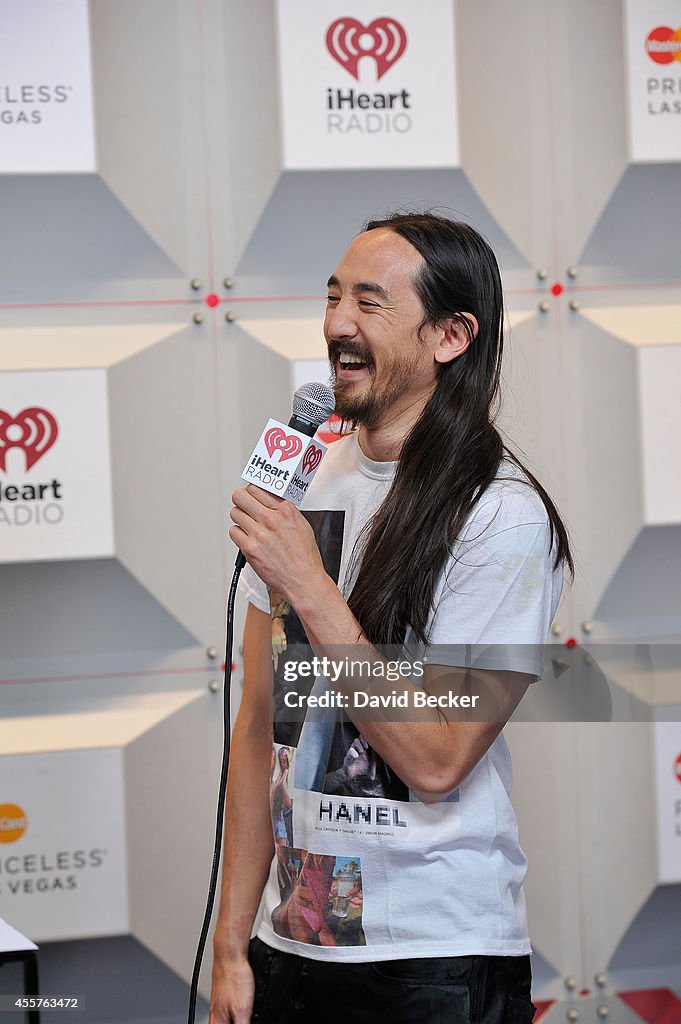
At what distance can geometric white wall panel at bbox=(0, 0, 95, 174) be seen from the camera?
62.7 inches

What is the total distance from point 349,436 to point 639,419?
1.82 ft

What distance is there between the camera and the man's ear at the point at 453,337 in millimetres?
1189

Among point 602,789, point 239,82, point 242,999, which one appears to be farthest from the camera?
point 239,82

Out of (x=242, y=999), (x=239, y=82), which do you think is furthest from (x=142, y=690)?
(x=239, y=82)

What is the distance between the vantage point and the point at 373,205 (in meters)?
1.70

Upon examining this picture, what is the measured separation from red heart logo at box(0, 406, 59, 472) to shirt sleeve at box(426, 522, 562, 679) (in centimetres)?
79

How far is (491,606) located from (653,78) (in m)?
0.98

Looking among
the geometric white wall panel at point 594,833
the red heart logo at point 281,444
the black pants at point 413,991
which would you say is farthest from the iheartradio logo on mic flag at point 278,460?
the geometric white wall panel at point 594,833

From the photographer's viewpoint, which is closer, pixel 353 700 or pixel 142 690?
pixel 353 700

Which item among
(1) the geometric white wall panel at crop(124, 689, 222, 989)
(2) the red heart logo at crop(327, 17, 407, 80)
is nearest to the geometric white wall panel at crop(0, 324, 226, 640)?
(1) the geometric white wall panel at crop(124, 689, 222, 989)

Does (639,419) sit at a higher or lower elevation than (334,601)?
higher

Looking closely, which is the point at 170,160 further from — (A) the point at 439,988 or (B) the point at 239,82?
(A) the point at 439,988

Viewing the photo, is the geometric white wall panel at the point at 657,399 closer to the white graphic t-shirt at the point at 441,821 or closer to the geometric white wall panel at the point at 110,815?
the white graphic t-shirt at the point at 441,821

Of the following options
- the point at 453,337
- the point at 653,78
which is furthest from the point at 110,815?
the point at 653,78
